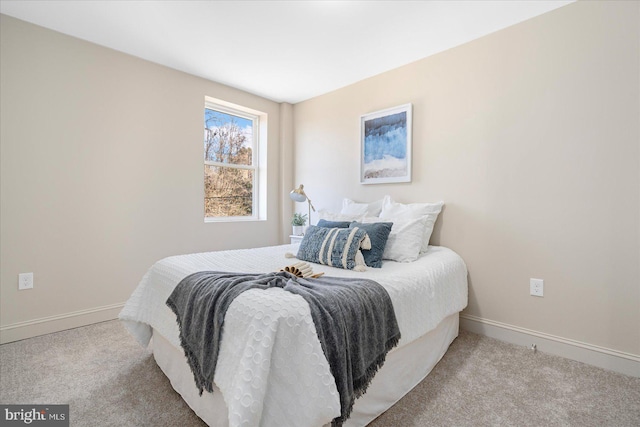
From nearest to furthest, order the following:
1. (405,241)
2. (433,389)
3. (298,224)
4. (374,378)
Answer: (374,378), (433,389), (405,241), (298,224)

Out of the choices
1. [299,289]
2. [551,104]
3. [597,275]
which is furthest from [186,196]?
[597,275]

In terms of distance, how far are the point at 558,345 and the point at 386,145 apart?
6.81 feet

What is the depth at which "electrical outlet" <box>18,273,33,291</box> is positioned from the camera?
7.64 feet

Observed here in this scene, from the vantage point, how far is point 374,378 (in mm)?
1442

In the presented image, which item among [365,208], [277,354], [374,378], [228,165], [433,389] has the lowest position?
[433,389]

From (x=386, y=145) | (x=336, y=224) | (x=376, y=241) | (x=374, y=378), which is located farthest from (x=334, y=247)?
(x=386, y=145)

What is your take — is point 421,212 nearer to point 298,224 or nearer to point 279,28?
point 298,224

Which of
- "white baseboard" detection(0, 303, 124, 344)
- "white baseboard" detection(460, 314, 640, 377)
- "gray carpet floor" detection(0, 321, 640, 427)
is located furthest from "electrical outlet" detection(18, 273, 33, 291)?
"white baseboard" detection(460, 314, 640, 377)

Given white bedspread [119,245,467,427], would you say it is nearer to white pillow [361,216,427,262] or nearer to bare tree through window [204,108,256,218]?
white pillow [361,216,427,262]

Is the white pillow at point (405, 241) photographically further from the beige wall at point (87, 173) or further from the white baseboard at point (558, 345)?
the beige wall at point (87, 173)

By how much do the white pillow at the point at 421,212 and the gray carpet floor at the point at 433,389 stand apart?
0.85 m

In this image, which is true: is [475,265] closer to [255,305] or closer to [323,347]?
[323,347]

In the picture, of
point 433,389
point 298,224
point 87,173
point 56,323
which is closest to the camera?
point 433,389

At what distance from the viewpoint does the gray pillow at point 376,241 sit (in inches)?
80.0
